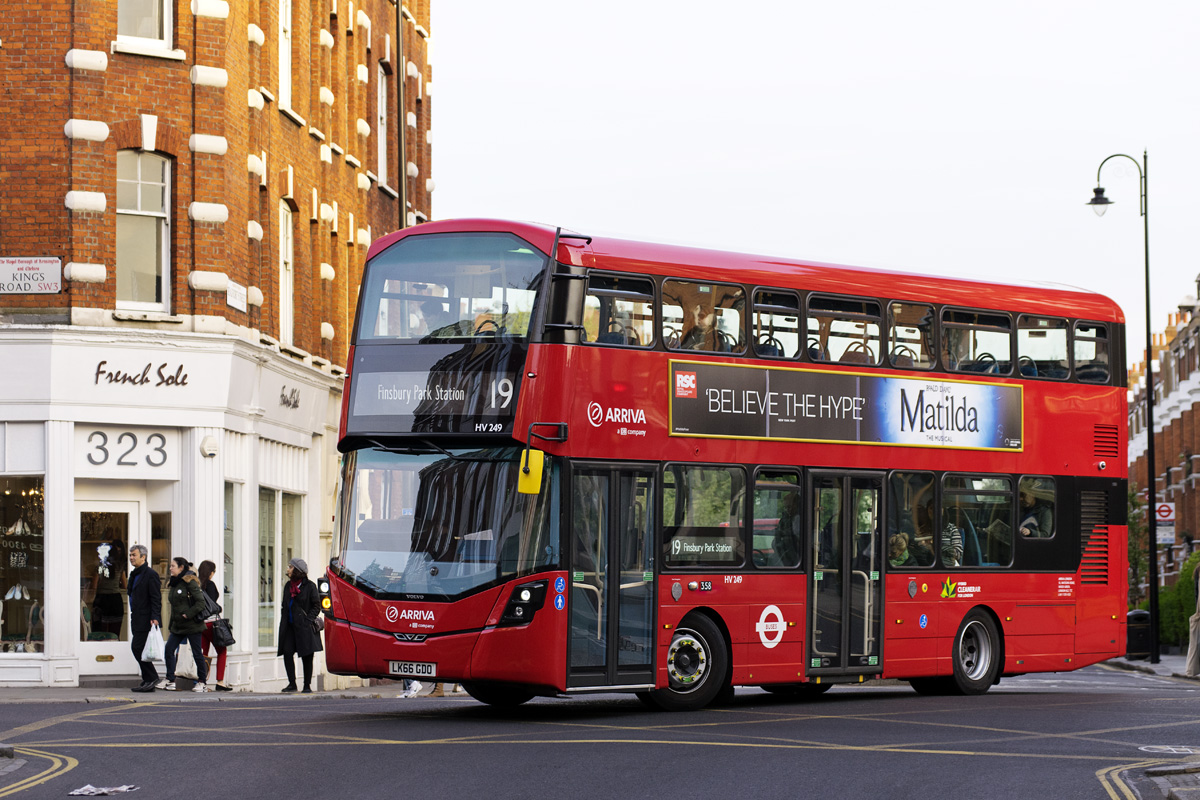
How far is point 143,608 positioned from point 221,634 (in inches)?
53.5

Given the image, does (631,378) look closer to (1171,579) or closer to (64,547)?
(64,547)

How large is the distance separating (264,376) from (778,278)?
11907 millimetres

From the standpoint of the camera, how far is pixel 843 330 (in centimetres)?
1914

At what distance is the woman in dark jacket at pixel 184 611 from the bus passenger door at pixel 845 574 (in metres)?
8.37

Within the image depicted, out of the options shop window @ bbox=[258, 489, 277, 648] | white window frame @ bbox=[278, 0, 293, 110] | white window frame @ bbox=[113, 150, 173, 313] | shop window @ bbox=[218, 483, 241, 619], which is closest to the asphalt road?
shop window @ bbox=[218, 483, 241, 619]

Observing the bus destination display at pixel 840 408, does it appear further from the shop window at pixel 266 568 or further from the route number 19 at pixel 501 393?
the shop window at pixel 266 568

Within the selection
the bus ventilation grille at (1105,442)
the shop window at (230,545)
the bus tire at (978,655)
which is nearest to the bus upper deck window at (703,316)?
the bus tire at (978,655)

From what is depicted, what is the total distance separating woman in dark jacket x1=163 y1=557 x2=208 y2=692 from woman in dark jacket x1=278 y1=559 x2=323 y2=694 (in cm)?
125

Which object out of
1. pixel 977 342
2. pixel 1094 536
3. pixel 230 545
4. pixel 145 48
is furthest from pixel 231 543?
pixel 1094 536

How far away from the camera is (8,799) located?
11.4 metres

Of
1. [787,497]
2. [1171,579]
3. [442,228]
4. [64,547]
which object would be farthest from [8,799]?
[1171,579]

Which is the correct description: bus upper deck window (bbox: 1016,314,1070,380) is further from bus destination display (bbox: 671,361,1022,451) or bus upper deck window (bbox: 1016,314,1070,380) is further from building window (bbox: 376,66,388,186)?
building window (bbox: 376,66,388,186)

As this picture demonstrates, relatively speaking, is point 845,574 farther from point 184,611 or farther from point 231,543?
point 231,543

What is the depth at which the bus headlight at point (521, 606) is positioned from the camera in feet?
52.5
